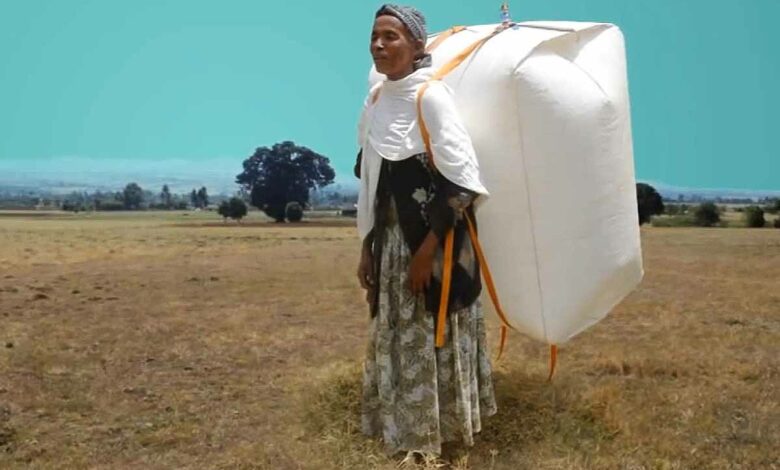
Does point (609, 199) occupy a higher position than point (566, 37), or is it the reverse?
point (566, 37)

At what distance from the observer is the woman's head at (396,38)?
3.10 metres

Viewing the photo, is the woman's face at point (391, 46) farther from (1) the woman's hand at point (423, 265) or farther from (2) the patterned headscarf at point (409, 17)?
(1) the woman's hand at point (423, 265)

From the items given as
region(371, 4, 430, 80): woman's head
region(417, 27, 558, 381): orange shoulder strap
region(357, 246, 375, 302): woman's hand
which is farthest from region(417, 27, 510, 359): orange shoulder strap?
region(357, 246, 375, 302): woman's hand

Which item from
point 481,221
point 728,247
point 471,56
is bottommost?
point 728,247

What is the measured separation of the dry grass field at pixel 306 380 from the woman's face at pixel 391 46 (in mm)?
1505

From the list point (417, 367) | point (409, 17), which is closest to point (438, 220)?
point (417, 367)

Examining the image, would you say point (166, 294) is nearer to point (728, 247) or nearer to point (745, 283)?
point (745, 283)

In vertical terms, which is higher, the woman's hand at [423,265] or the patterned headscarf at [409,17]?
the patterned headscarf at [409,17]

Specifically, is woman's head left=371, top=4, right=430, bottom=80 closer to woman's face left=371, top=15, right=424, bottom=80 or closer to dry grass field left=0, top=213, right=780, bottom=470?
woman's face left=371, top=15, right=424, bottom=80

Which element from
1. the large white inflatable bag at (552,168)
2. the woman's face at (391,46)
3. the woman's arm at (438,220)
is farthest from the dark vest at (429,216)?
the woman's face at (391,46)

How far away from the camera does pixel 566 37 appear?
331cm

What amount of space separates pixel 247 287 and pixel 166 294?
922 mm

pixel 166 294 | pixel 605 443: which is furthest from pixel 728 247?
pixel 605 443

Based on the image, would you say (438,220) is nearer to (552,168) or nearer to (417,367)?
(552,168)
